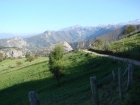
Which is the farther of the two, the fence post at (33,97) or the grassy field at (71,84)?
the grassy field at (71,84)

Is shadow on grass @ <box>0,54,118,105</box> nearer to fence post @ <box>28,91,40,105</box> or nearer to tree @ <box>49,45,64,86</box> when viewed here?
tree @ <box>49,45,64,86</box>

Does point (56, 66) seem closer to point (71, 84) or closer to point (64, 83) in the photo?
point (64, 83)

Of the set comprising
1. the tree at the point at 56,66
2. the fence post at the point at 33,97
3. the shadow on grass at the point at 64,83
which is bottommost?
the shadow on grass at the point at 64,83

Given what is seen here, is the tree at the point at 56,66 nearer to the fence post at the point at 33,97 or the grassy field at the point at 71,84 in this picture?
the grassy field at the point at 71,84

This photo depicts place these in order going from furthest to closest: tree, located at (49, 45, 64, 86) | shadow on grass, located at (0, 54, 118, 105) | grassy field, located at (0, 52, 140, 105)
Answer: tree, located at (49, 45, 64, 86) < shadow on grass, located at (0, 54, 118, 105) < grassy field, located at (0, 52, 140, 105)

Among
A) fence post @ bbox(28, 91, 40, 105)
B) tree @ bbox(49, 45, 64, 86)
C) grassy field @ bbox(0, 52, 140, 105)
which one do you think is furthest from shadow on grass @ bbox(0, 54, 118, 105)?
fence post @ bbox(28, 91, 40, 105)

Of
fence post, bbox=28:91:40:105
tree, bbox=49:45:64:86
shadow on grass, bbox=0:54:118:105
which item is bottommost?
shadow on grass, bbox=0:54:118:105

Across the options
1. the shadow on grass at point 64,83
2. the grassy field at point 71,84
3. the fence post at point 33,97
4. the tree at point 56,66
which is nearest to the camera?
the fence post at point 33,97

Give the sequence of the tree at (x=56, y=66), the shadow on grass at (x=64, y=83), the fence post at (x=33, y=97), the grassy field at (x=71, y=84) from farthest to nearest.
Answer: the tree at (x=56, y=66) → the shadow on grass at (x=64, y=83) → the grassy field at (x=71, y=84) → the fence post at (x=33, y=97)

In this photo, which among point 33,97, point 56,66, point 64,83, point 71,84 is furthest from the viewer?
point 56,66

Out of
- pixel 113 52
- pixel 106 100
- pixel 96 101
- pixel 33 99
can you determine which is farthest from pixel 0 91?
pixel 33 99

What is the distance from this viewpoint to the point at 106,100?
19.4 m

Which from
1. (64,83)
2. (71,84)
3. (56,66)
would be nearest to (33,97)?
(71,84)

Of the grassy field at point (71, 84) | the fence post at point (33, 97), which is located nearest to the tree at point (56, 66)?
the grassy field at point (71, 84)
